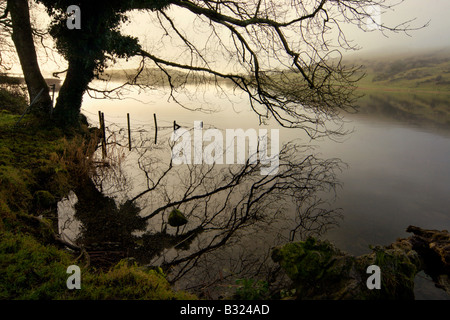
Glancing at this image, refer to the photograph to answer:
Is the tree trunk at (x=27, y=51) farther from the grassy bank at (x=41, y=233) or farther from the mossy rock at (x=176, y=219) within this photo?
the mossy rock at (x=176, y=219)

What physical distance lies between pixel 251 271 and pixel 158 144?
34.7 feet

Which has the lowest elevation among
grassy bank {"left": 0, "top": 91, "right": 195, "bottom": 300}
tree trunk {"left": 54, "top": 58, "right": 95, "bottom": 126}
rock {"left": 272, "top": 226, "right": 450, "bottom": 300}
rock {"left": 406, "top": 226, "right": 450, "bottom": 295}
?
rock {"left": 406, "top": 226, "right": 450, "bottom": 295}

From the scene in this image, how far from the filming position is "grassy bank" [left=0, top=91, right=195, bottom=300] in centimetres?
259

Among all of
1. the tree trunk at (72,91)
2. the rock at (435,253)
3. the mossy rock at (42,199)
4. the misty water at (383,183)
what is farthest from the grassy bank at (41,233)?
the rock at (435,253)

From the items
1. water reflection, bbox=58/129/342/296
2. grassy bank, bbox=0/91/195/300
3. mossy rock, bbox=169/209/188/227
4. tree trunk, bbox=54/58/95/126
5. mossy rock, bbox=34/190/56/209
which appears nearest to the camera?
grassy bank, bbox=0/91/195/300

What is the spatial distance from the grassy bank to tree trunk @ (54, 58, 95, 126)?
0.83 metres

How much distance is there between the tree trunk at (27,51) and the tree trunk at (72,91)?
0.54 meters

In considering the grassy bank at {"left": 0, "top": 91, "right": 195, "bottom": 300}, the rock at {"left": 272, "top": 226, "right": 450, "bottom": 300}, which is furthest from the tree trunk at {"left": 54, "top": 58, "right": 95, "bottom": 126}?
the rock at {"left": 272, "top": 226, "right": 450, "bottom": 300}

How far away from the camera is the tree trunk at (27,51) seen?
28.1 ft

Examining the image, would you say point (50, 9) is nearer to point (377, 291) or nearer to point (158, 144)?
point (158, 144)

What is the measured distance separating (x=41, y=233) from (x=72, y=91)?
631 cm

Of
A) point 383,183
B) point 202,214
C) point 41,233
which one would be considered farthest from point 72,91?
point 383,183

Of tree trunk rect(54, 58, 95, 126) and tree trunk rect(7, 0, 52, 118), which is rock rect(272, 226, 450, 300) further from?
tree trunk rect(7, 0, 52, 118)
